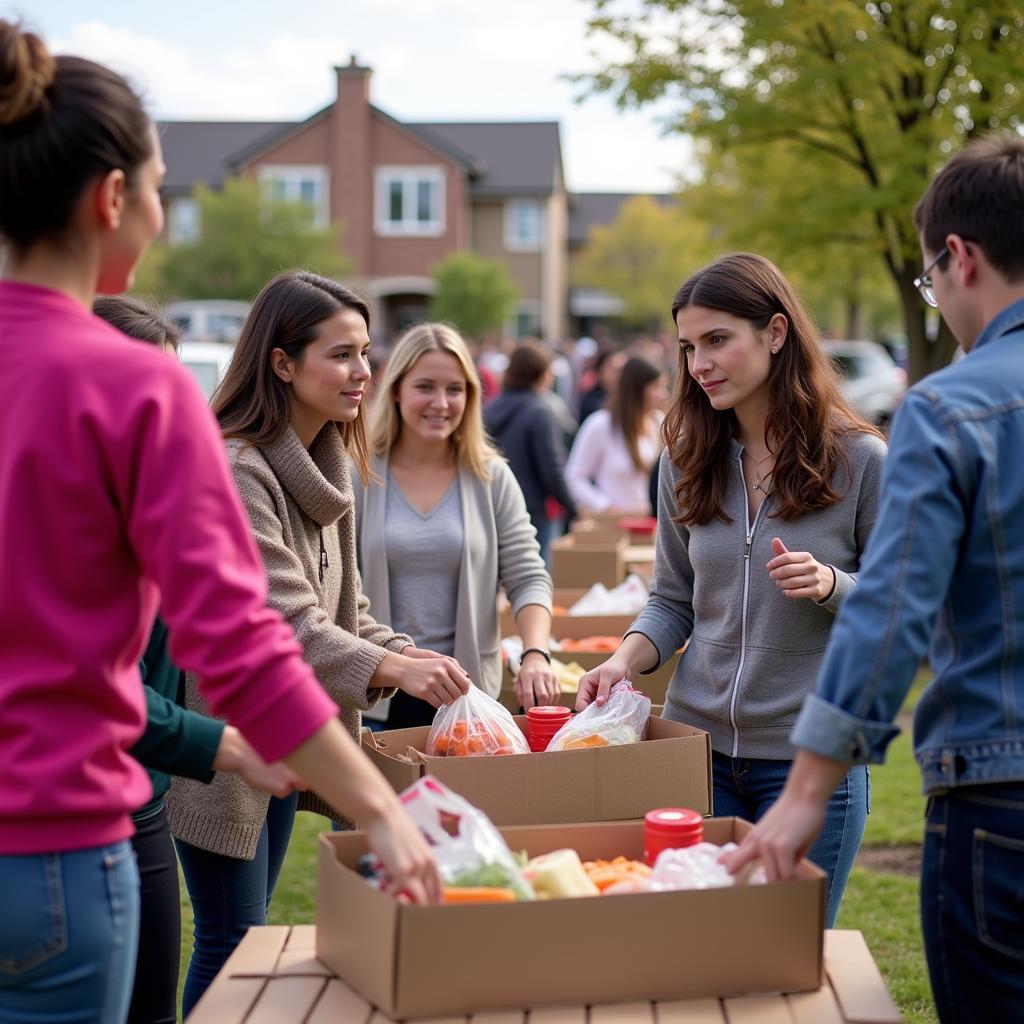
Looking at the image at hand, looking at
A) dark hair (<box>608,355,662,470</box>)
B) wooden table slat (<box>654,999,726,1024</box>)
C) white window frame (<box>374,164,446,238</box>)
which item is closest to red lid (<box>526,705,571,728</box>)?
wooden table slat (<box>654,999,726,1024</box>)

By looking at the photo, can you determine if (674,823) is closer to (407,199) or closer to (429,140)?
(407,199)

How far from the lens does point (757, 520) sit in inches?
124

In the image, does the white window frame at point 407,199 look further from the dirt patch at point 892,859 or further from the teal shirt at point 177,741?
the teal shirt at point 177,741

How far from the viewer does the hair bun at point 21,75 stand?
170 cm

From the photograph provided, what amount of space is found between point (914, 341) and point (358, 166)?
34.8m

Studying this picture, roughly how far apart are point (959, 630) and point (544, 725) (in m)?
1.37

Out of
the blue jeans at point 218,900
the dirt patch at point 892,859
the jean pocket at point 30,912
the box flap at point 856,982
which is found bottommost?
the dirt patch at point 892,859

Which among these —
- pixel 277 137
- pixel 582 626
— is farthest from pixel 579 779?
pixel 277 137

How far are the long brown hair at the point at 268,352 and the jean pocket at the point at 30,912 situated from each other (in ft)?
5.39

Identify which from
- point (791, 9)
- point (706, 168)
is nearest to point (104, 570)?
point (791, 9)

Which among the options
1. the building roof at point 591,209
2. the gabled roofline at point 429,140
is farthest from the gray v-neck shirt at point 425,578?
the building roof at point 591,209

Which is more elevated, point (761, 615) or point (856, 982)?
point (761, 615)

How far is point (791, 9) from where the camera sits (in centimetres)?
826

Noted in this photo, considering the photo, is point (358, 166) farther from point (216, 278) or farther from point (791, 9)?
point (791, 9)
